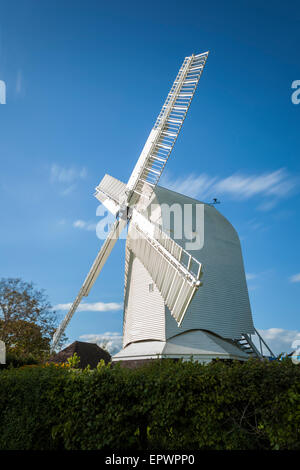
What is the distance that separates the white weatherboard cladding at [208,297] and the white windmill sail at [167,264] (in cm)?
126

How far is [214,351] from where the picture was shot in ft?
48.9

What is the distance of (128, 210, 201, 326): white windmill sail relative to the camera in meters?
11.7

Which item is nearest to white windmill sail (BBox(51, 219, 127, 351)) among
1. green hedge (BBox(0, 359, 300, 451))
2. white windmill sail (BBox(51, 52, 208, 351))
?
white windmill sail (BBox(51, 52, 208, 351))

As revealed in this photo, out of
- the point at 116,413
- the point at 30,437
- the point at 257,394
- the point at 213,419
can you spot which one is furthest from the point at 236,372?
the point at 30,437

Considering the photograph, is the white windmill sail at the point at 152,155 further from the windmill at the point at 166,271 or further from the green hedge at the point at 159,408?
the green hedge at the point at 159,408

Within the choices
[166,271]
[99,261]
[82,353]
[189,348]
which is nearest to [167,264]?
[166,271]

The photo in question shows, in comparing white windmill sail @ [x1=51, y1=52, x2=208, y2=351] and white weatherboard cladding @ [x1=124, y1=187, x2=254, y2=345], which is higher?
white windmill sail @ [x1=51, y1=52, x2=208, y2=351]

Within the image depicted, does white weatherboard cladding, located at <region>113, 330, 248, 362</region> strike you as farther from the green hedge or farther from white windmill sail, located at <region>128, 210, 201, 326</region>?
the green hedge

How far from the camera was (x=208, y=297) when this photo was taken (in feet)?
55.0

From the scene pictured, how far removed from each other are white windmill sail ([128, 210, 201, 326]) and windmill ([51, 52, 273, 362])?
1.8 inches

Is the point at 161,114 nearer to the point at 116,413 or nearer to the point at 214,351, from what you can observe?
the point at 214,351

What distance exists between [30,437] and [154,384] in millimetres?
2733
